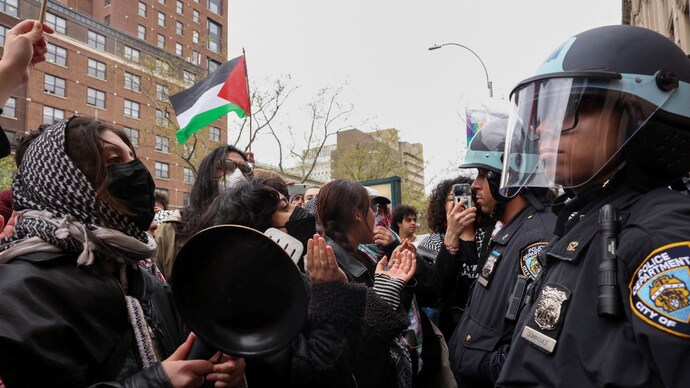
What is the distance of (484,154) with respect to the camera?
11.7 feet

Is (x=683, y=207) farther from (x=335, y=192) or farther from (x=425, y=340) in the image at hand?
(x=425, y=340)

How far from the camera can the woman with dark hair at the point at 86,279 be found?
150 centimetres

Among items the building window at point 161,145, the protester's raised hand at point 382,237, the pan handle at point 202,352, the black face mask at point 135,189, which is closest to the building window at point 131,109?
the building window at point 161,145

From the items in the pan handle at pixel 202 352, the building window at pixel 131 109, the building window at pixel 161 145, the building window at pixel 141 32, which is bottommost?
the pan handle at pixel 202 352

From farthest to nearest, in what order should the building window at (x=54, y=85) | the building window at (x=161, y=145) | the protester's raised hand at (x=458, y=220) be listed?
the building window at (x=161, y=145)
the building window at (x=54, y=85)
the protester's raised hand at (x=458, y=220)

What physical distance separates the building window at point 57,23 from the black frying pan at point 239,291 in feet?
143

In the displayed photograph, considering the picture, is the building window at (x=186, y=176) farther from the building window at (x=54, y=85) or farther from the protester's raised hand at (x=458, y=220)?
the protester's raised hand at (x=458, y=220)

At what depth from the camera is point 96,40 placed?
40.8 m

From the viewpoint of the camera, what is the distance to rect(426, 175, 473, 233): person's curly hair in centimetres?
513

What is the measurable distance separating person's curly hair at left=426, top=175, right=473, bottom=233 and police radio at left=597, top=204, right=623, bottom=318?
3.58 m

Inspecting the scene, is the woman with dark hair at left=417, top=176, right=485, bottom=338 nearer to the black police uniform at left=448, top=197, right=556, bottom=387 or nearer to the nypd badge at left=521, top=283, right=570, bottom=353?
the black police uniform at left=448, top=197, right=556, bottom=387

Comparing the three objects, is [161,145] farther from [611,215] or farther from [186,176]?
[611,215]

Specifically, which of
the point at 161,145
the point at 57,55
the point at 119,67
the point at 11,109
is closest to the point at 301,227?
the point at 11,109

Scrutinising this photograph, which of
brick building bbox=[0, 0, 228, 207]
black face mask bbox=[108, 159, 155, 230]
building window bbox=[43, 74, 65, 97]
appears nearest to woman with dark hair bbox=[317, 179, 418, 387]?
black face mask bbox=[108, 159, 155, 230]
